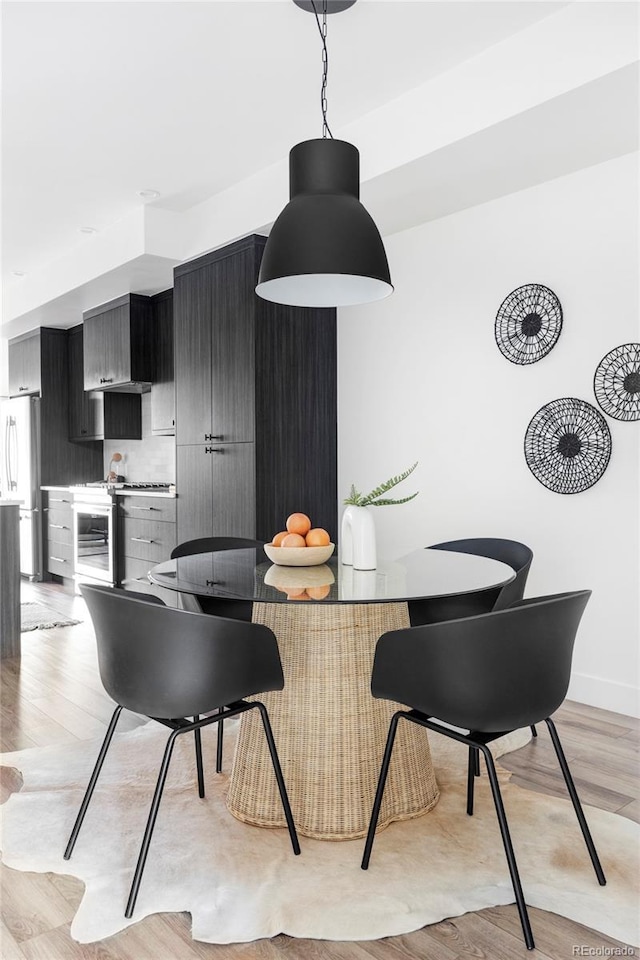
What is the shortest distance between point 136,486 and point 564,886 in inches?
185

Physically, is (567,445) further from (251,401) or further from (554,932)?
(554,932)

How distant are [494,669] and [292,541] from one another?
0.88 metres

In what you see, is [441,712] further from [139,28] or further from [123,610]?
[139,28]

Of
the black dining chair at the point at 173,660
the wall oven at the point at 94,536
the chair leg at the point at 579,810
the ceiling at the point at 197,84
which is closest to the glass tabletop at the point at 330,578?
the black dining chair at the point at 173,660

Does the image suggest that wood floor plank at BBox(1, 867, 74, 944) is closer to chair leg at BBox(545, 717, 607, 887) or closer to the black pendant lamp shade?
chair leg at BBox(545, 717, 607, 887)

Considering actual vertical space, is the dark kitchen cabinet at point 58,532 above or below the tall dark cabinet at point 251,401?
below

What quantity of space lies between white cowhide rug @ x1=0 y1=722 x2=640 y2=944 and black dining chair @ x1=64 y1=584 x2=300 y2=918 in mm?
198

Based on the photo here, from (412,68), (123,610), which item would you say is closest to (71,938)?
(123,610)

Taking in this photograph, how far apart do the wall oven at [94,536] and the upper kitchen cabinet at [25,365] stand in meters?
1.42

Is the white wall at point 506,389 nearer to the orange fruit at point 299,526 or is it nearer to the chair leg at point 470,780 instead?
the orange fruit at point 299,526

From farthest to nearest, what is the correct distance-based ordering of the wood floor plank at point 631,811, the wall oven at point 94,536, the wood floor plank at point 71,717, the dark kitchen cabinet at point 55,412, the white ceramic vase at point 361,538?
the dark kitchen cabinet at point 55,412 < the wall oven at point 94,536 < the wood floor plank at point 71,717 < the white ceramic vase at point 361,538 < the wood floor plank at point 631,811

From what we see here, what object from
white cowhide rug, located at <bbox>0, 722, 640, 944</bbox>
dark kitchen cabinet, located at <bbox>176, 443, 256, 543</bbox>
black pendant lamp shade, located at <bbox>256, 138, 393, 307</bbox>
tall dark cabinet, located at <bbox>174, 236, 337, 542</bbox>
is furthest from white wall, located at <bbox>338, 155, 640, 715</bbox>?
black pendant lamp shade, located at <bbox>256, 138, 393, 307</bbox>

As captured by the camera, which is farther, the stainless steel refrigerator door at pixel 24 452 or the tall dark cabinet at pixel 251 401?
the stainless steel refrigerator door at pixel 24 452

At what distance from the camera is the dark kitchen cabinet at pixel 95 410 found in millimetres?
6395
